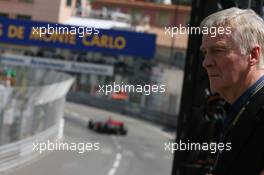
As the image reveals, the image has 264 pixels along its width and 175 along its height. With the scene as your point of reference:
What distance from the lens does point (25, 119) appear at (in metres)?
15.6

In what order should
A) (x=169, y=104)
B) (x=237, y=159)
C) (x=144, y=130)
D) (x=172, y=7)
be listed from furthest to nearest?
(x=172, y=7) < (x=169, y=104) < (x=144, y=130) < (x=237, y=159)

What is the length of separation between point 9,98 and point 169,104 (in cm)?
2348

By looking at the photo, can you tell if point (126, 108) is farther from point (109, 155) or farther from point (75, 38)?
point (109, 155)

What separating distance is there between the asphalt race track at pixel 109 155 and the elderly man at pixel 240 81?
10246 millimetres

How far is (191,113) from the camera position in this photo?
6.59 meters

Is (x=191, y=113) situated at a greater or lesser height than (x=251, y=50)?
lesser

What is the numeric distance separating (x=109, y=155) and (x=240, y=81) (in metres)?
18.9

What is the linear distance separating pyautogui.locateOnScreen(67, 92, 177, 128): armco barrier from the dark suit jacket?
1313 inches

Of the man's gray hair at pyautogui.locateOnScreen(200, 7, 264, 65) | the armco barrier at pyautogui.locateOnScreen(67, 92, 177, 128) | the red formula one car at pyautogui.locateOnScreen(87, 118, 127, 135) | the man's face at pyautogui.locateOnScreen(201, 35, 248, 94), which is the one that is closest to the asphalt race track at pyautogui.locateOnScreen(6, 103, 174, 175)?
the red formula one car at pyautogui.locateOnScreen(87, 118, 127, 135)

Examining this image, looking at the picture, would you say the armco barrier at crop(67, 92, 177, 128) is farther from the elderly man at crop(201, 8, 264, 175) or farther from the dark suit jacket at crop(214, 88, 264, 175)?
the dark suit jacket at crop(214, 88, 264, 175)

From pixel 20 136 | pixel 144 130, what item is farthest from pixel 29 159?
pixel 144 130

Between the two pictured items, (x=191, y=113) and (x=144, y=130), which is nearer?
(x=191, y=113)

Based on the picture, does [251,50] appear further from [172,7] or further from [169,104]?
[172,7]

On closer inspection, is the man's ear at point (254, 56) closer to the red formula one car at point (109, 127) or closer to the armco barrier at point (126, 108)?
the red formula one car at point (109, 127)
